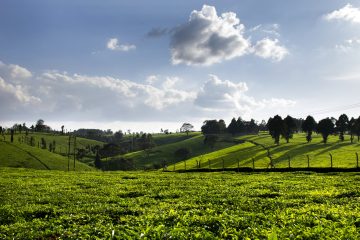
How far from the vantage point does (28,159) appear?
572 ft

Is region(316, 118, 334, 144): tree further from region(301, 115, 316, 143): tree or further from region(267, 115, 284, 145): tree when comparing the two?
region(267, 115, 284, 145): tree

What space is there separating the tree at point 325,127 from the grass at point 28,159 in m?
120

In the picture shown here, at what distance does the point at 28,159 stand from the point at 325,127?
5701 inches

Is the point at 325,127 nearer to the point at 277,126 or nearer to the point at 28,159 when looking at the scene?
the point at 277,126

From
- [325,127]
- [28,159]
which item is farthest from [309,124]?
[28,159]

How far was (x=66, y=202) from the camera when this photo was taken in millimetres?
33969

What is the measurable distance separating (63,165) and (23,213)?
160 m

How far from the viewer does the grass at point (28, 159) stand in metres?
168

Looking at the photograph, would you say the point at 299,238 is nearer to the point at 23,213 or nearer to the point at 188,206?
the point at 188,206

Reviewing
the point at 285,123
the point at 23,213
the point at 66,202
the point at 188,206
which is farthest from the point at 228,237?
the point at 285,123

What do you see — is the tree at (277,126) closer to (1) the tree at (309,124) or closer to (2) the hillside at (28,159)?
(1) the tree at (309,124)

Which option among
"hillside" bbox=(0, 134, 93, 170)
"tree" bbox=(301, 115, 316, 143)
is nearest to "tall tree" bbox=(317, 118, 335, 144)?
"tree" bbox=(301, 115, 316, 143)

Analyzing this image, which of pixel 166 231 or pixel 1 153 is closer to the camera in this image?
pixel 166 231

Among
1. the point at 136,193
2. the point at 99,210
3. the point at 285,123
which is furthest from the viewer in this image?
the point at 285,123
